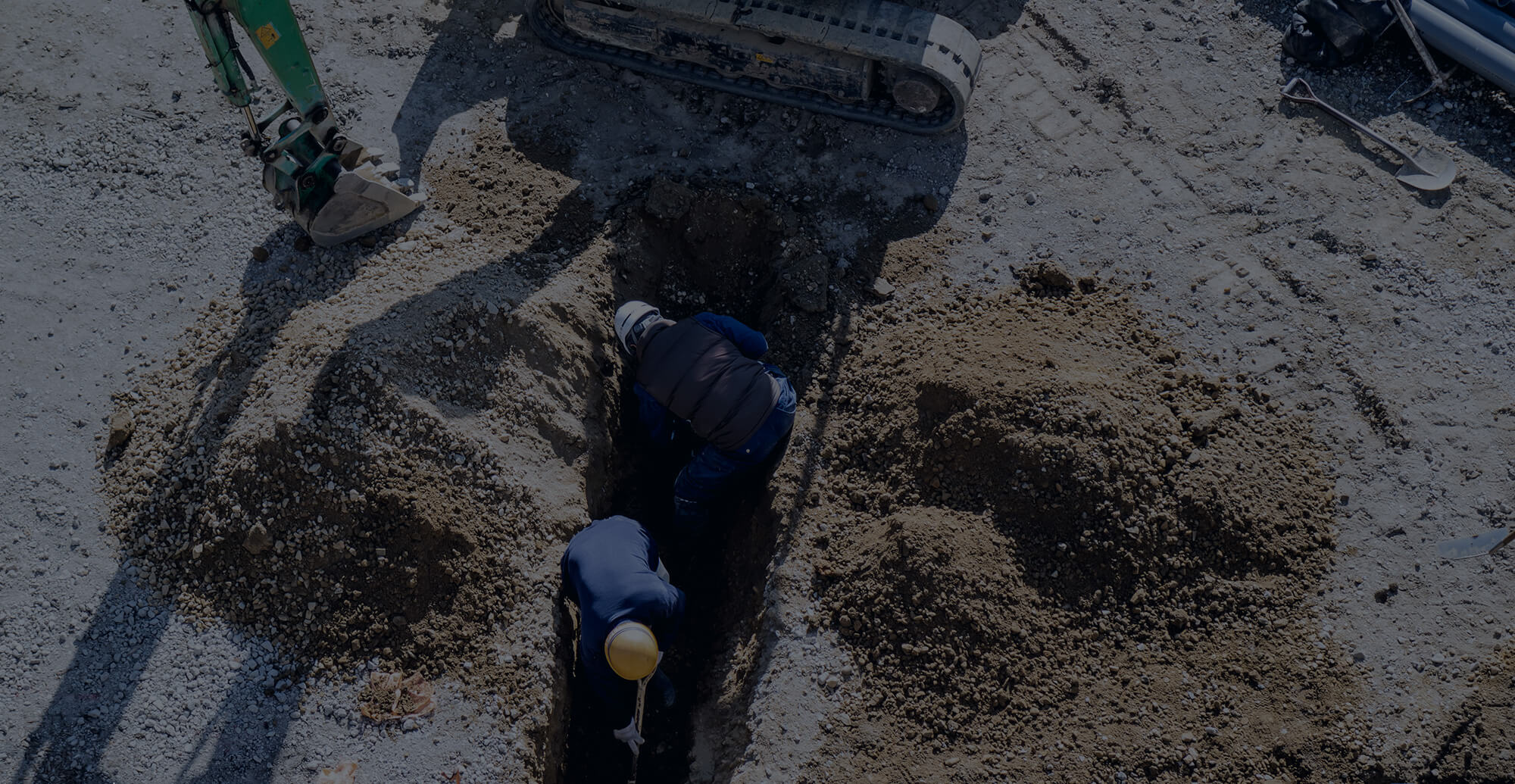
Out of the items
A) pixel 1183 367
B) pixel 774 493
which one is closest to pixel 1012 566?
pixel 774 493

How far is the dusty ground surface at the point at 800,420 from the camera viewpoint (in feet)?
18.4

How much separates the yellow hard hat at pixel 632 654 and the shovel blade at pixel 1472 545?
439 centimetres

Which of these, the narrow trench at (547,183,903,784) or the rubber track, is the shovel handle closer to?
the rubber track

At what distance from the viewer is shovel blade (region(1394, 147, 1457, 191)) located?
7.38 m

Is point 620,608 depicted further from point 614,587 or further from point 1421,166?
point 1421,166

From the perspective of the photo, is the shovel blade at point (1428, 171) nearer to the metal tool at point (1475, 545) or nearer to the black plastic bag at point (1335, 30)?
the black plastic bag at point (1335, 30)

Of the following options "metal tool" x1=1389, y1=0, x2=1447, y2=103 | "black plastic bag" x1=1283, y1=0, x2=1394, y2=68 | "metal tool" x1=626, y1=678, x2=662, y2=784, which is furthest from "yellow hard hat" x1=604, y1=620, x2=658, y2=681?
"metal tool" x1=1389, y1=0, x2=1447, y2=103

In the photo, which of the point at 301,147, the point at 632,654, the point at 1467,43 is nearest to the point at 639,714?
the point at 632,654

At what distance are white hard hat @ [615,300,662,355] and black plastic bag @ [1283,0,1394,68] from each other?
5.64 m

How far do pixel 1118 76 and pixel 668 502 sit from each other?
4.94m

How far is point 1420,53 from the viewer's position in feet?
25.6

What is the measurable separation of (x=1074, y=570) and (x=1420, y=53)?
5326mm

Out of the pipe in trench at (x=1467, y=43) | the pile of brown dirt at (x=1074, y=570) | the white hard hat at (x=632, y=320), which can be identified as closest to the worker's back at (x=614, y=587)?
the pile of brown dirt at (x=1074, y=570)

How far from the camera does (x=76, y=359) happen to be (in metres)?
6.65
